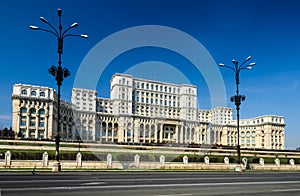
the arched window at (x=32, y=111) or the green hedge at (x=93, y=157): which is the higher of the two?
the arched window at (x=32, y=111)

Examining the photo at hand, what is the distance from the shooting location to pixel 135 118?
11888 cm

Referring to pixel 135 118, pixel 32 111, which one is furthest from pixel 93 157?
pixel 135 118

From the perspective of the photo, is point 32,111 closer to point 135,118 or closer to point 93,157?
point 135,118

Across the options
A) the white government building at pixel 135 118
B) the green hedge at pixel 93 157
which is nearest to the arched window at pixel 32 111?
the white government building at pixel 135 118

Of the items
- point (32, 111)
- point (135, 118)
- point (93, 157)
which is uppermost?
point (32, 111)

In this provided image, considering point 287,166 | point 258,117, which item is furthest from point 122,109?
point 287,166

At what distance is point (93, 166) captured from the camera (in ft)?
85.7

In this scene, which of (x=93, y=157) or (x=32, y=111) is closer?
(x=93, y=157)

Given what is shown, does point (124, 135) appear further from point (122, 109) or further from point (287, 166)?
point (287, 166)

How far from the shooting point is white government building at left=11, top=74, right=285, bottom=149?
93875mm

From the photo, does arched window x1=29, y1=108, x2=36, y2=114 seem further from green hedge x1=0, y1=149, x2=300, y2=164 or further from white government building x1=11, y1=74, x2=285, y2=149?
green hedge x1=0, y1=149, x2=300, y2=164

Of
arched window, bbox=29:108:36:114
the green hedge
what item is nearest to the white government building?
arched window, bbox=29:108:36:114

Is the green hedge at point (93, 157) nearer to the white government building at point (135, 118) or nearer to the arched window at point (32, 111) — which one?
the arched window at point (32, 111)

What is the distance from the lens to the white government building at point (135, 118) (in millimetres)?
93875
